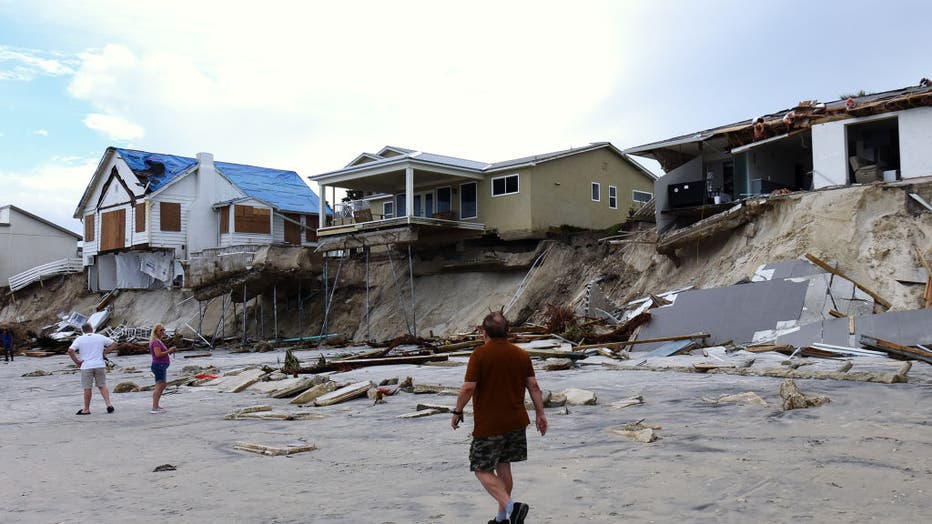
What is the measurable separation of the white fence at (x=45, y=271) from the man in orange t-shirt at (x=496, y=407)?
5145 centimetres

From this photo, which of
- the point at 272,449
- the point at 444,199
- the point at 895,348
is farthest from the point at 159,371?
the point at 444,199

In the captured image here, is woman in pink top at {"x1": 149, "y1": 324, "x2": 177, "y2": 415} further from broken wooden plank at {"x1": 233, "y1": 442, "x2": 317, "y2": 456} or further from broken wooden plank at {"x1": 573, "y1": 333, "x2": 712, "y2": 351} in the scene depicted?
broken wooden plank at {"x1": 573, "y1": 333, "x2": 712, "y2": 351}

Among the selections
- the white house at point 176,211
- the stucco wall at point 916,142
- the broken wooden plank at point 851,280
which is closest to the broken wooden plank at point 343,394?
the broken wooden plank at point 851,280

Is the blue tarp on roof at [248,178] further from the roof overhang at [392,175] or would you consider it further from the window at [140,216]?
the roof overhang at [392,175]

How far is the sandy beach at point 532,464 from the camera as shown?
232 inches

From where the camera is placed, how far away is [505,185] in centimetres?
3284

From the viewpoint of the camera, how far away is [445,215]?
112 ft

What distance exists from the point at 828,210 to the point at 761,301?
5.09m

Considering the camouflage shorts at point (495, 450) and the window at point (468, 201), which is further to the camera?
the window at point (468, 201)

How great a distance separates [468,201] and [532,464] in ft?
88.2

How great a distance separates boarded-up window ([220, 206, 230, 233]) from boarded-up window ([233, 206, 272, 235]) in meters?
0.56

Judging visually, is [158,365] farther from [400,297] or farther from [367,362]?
[400,297]

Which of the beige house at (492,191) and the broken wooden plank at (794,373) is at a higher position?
the beige house at (492,191)

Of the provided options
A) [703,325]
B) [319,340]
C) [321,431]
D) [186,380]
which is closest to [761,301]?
[703,325]
